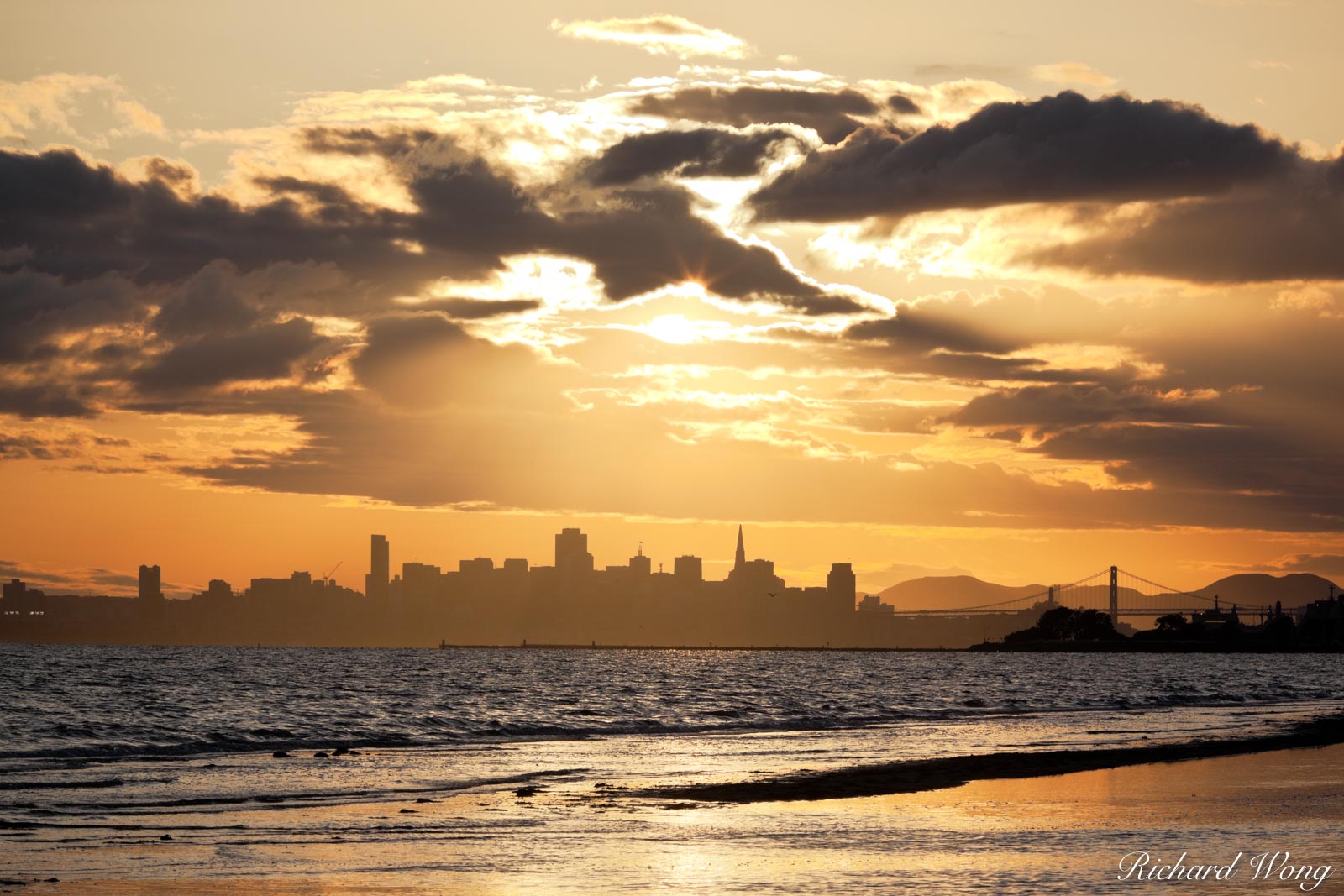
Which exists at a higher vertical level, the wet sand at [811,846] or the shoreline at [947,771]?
the wet sand at [811,846]

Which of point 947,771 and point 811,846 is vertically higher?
point 811,846

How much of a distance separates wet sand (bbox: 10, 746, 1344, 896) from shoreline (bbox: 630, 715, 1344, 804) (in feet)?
3.95

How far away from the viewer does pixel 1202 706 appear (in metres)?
88.3

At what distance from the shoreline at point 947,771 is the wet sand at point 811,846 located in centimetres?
120

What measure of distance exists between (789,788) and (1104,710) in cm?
5387

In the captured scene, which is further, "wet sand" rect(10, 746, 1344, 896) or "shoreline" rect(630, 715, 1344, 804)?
"shoreline" rect(630, 715, 1344, 804)

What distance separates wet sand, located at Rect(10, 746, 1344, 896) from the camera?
73.0 feet

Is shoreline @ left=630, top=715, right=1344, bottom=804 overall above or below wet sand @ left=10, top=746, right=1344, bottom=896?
below

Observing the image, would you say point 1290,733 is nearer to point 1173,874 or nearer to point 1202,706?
point 1202,706

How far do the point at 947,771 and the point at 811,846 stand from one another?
16.4 m

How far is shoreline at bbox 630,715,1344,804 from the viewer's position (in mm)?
36188

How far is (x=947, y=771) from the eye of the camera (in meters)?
41.9

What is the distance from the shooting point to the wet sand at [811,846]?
22266 mm

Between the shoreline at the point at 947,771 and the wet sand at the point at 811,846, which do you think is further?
the shoreline at the point at 947,771
